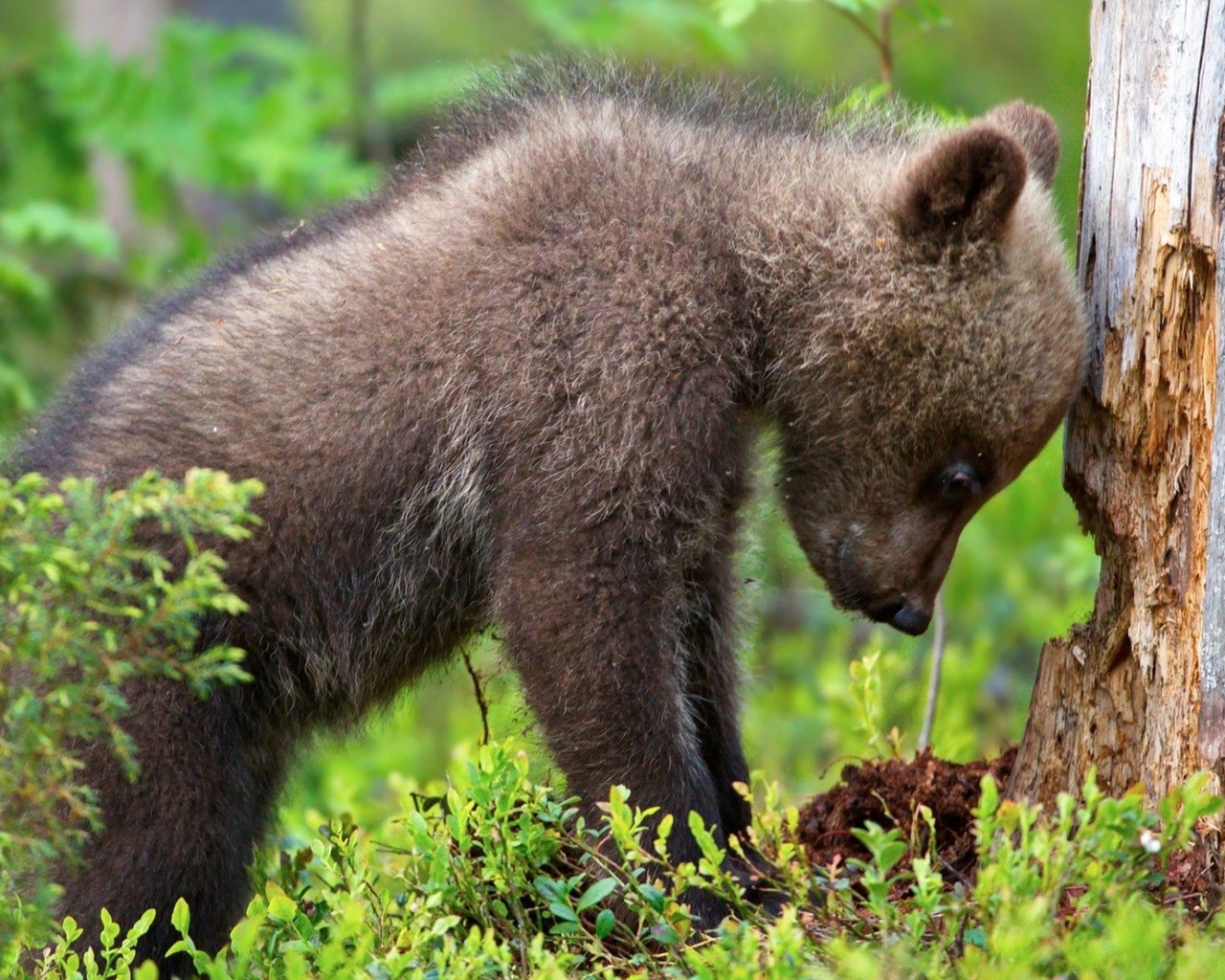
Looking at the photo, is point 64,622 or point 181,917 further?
point 181,917

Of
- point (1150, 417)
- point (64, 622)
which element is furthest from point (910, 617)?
point (64, 622)

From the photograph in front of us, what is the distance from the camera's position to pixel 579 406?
384 centimetres

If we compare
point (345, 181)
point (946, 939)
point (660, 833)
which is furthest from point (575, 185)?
point (345, 181)

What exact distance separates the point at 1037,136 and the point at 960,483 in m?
1.11

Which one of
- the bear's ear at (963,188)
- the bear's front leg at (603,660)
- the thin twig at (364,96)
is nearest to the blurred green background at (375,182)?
the thin twig at (364,96)

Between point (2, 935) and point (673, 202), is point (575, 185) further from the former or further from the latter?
point (2, 935)

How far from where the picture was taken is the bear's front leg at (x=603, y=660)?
3.81 m

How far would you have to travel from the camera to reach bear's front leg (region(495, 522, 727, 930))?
381 cm

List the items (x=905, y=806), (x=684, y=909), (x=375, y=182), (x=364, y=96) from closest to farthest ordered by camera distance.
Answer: (x=684, y=909) < (x=905, y=806) < (x=375, y=182) < (x=364, y=96)

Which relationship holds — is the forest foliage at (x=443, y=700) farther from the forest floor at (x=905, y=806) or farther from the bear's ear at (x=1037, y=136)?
the bear's ear at (x=1037, y=136)

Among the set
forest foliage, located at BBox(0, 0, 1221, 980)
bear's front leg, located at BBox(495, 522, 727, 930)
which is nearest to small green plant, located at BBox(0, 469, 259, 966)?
forest foliage, located at BBox(0, 0, 1221, 980)

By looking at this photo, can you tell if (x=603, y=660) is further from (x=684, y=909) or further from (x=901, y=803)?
(x=901, y=803)

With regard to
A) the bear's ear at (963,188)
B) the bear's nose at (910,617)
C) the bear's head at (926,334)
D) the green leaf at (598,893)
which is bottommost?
the green leaf at (598,893)

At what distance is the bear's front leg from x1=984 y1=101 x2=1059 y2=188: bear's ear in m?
1.70
